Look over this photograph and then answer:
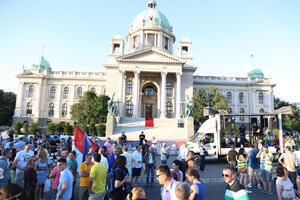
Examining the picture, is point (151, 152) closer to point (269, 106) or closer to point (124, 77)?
point (124, 77)

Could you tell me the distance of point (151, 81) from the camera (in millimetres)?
43656

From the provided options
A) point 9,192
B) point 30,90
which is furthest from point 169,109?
point 9,192

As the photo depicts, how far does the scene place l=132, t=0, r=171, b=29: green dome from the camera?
4969cm

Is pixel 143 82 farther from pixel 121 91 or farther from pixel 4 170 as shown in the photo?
pixel 4 170

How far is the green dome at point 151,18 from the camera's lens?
49.7 meters

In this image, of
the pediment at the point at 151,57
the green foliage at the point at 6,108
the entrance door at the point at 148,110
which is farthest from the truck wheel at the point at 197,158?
the green foliage at the point at 6,108

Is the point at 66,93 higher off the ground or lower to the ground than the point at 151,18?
lower

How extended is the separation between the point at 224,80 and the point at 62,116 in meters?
39.7

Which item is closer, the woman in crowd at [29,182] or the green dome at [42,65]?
the woman in crowd at [29,182]

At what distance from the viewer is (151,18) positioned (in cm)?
5016

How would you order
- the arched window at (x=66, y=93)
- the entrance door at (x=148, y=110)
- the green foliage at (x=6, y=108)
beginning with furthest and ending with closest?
1. the arched window at (x=66, y=93)
2. the green foliage at (x=6, y=108)
3. the entrance door at (x=148, y=110)

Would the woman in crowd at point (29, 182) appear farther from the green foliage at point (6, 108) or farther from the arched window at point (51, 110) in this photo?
the green foliage at point (6, 108)

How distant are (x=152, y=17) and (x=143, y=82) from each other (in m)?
17.6

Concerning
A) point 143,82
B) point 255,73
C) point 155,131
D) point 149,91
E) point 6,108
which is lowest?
point 155,131
